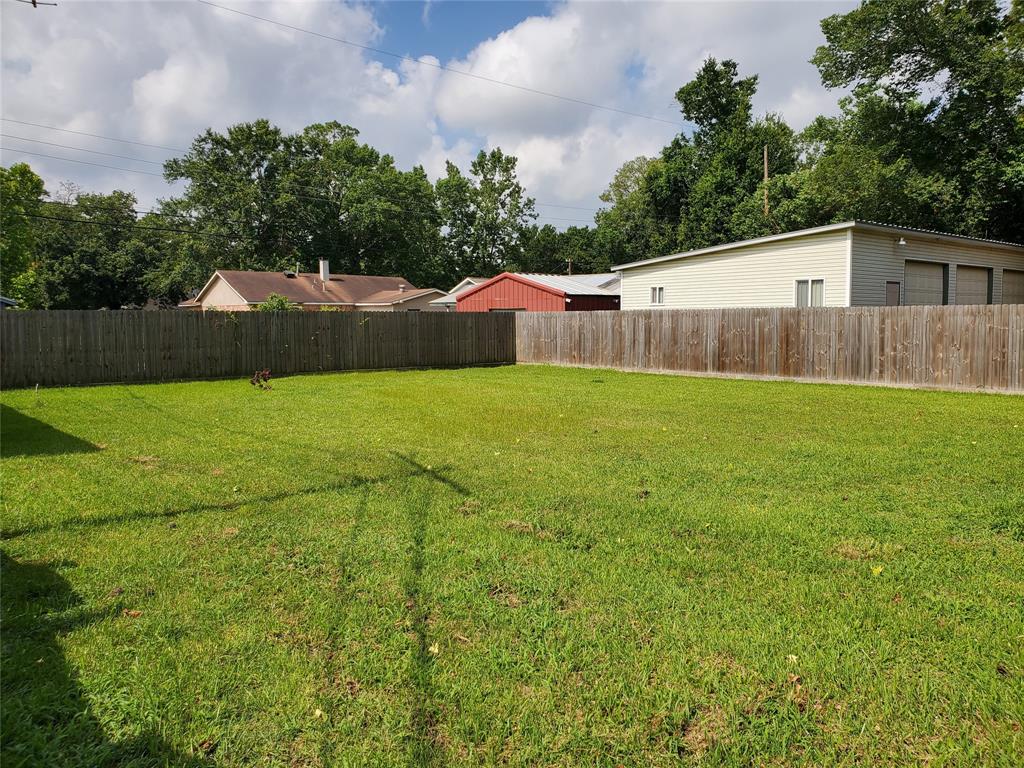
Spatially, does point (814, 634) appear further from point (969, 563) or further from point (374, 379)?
point (374, 379)

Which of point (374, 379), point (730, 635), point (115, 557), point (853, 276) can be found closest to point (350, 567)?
point (115, 557)

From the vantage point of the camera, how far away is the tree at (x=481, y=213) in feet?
176

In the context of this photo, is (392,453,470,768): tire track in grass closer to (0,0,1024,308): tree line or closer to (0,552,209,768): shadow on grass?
(0,552,209,768): shadow on grass

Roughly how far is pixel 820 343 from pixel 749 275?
195 inches

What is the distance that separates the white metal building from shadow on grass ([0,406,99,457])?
54.2 feet

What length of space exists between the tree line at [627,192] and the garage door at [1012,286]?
4.16m

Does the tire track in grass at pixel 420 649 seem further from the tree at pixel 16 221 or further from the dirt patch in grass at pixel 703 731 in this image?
the tree at pixel 16 221

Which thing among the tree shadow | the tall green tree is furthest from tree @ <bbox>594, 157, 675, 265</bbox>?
the tree shadow

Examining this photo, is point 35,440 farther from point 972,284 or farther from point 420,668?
point 972,284

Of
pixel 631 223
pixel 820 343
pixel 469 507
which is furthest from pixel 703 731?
pixel 631 223

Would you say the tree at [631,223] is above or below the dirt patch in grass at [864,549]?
above

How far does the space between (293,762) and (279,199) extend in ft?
153

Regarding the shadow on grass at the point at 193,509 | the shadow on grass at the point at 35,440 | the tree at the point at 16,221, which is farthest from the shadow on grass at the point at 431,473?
the tree at the point at 16,221

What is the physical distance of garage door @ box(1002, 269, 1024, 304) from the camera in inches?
797
